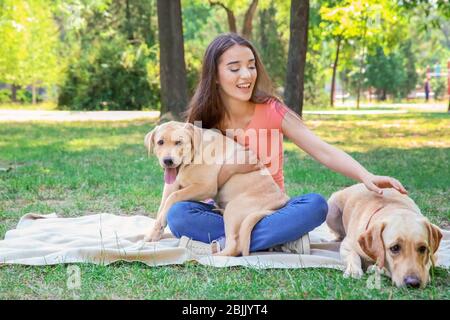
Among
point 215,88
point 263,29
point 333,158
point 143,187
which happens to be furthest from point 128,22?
point 333,158

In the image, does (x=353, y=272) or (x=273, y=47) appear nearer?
(x=353, y=272)

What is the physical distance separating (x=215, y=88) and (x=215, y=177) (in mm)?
670

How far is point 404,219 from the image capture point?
3.97m

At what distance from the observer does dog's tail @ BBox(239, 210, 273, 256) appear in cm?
466

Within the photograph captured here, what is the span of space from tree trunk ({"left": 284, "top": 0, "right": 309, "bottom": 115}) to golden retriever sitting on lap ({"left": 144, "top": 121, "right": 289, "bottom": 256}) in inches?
342

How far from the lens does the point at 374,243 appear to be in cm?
406

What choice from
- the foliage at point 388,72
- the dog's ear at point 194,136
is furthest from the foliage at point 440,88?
the dog's ear at point 194,136

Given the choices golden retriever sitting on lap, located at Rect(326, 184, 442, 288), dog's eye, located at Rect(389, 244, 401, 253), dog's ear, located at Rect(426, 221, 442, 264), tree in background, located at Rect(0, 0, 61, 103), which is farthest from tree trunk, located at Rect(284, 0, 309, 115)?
tree in background, located at Rect(0, 0, 61, 103)

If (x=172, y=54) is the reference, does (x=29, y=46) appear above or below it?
below

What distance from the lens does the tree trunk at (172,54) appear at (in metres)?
15.9

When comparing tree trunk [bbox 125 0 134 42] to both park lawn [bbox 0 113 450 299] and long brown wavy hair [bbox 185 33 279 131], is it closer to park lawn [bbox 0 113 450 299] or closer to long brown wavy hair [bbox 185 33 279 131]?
park lawn [bbox 0 113 450 299]

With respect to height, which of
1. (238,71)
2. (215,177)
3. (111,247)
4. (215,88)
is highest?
(238,71)

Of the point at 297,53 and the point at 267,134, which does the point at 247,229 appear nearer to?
the point at 267,134
